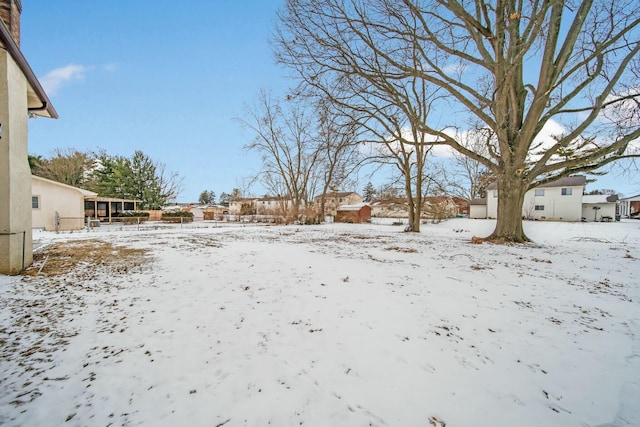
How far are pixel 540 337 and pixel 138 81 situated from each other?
23640mm

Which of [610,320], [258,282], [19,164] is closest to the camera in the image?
[610,320]

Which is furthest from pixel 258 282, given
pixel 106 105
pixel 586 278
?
pixel 106 105

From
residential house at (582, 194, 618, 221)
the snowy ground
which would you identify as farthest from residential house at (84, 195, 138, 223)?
residential house at (582, 194, 618, 221)

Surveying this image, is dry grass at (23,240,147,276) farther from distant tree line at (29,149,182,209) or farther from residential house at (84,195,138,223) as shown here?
distant tree line at (29,149,182,209)

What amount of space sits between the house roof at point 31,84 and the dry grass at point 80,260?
3.68 m

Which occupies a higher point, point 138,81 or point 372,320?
point 138,81

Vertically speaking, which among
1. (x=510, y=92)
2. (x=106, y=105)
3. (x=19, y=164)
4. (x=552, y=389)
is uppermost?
(x=106, y=105)

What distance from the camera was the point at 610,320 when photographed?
10.6ft

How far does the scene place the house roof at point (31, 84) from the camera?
444 cm

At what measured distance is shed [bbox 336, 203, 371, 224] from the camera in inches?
1143

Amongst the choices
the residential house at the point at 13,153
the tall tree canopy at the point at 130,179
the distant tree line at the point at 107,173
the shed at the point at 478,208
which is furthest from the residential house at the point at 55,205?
the shed at the point at 478,208

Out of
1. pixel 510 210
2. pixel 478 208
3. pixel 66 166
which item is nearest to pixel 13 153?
pixel 510 210

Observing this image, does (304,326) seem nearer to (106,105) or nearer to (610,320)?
(610,320)

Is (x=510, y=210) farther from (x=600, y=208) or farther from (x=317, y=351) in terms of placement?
(x=600, y=208)
